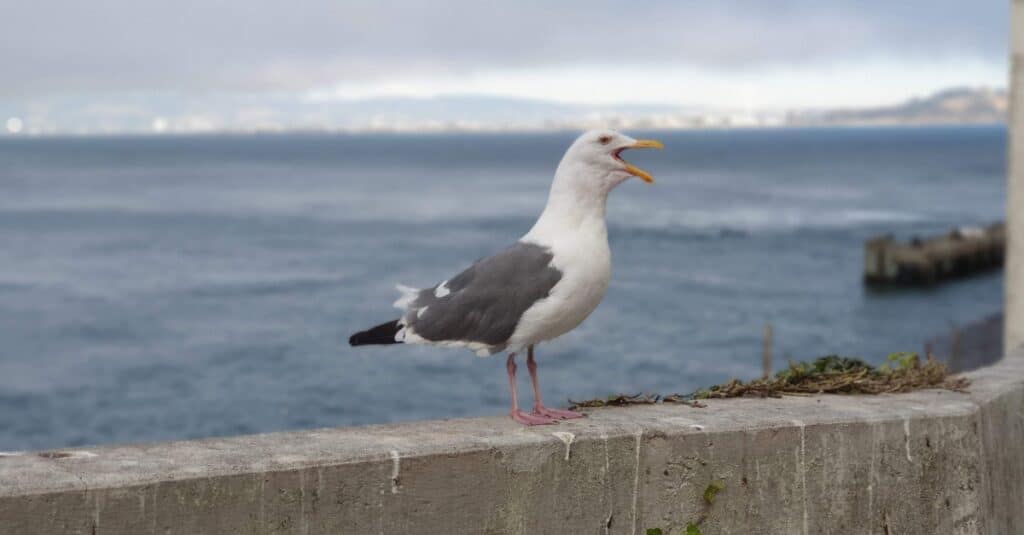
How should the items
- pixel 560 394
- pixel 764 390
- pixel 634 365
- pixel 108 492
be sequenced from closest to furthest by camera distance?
pixel 108 492 → pixel 764 390 → pixel 560 394 → pixel 634 365

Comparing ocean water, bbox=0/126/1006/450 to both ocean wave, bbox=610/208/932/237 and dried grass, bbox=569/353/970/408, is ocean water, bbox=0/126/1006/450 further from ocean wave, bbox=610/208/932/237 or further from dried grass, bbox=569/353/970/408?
dried grass, bbox=569/353/970/408

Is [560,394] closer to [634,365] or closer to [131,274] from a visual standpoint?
[634,365]

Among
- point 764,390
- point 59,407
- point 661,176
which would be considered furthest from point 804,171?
point 764,390

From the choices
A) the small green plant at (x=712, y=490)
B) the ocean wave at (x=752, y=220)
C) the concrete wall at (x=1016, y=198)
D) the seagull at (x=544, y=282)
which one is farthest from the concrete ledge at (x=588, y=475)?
the ocean wave at (x=752, y=220)

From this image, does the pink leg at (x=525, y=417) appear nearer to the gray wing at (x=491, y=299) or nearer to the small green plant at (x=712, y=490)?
the gray wing at (x=491, y=299)

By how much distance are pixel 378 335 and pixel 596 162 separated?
1218 mm

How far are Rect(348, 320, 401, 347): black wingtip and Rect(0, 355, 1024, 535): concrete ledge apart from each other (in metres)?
0.43

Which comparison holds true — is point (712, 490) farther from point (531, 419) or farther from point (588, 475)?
point (531, 419)

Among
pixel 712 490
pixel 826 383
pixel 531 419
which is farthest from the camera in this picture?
pixel 826 383

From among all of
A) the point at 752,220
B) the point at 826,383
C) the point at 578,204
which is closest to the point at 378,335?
the point at 578,204

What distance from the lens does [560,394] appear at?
101 feet

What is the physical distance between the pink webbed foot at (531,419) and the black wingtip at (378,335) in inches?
24.3

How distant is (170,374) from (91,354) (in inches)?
178

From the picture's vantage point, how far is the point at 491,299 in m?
5.36
